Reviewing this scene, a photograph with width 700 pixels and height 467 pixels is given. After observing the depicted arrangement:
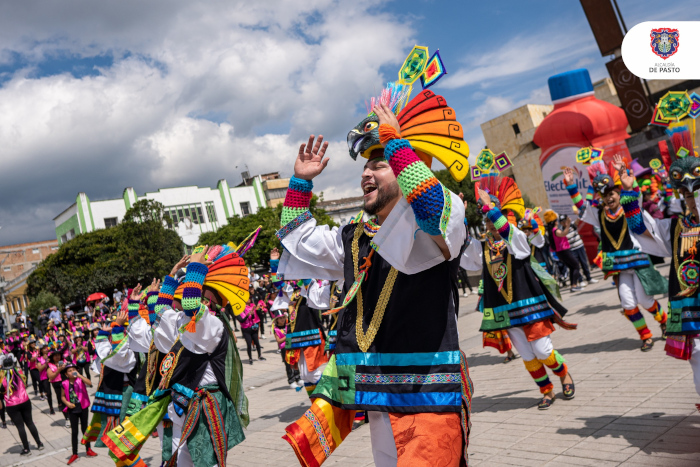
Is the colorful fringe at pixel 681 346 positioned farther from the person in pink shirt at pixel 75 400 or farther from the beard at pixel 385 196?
the person in pink shirt at pixel 75 400

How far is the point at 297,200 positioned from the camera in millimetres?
3209

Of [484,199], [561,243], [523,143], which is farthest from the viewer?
[523,143]

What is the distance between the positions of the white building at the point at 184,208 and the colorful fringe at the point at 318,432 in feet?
183

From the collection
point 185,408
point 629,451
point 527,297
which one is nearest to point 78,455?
point 185,408

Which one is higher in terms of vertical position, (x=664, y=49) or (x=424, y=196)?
(x=664, y=49)

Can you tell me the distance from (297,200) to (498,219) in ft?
10.3

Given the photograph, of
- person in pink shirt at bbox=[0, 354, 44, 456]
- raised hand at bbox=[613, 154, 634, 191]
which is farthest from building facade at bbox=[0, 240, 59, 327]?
raised hand at bbox=[613, 154, 634, 191]

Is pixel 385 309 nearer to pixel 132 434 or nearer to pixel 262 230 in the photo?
pixel 132 434

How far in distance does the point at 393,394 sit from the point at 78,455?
8497mm

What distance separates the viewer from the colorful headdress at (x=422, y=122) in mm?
2754

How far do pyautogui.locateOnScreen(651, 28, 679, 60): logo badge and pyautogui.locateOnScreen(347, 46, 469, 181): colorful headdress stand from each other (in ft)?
8.75

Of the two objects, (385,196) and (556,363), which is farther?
(556,363)

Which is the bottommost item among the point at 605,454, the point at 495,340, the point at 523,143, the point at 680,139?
the point at 605,454

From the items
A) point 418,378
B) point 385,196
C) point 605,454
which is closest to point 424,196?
point 385,196
